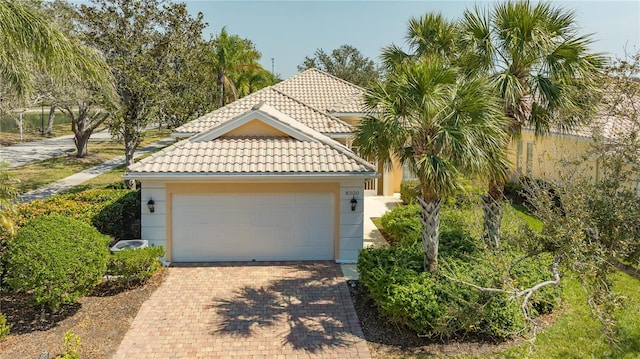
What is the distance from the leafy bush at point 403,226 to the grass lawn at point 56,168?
57.2 ft

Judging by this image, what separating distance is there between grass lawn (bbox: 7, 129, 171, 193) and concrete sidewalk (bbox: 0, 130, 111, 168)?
1.41m

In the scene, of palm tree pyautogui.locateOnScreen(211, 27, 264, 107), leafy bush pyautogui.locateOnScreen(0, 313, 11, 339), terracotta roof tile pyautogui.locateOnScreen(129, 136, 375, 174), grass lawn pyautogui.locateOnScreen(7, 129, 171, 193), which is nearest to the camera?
leafy bush pyautogui.locateOnScreen(0, 313, 11, 339)

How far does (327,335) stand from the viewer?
921 cm

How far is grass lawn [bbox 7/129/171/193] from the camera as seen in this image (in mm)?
26062

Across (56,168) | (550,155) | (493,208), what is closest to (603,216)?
(550,155)

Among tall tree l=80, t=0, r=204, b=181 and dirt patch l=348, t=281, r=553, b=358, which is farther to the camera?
tall tree l=80, t=0, r=204, b=181

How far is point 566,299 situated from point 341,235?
597 cm

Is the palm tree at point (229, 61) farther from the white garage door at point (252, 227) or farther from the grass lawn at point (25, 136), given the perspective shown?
the white garage door at point (252, 227)

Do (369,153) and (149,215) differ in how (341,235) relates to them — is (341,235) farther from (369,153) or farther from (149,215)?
(149,215)

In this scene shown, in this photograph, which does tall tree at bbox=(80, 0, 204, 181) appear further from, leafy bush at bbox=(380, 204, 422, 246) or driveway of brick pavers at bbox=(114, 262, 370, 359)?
leafy bush at bbox=(380, 204, 422, 246)

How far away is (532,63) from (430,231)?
4.99 metres

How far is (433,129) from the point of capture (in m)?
9.70

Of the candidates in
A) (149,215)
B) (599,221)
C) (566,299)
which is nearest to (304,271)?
(149,215)

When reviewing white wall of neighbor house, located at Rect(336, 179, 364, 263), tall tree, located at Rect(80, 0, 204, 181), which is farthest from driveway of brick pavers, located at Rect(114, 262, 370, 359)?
tall tree, located at Rect(80, 0, 204, 181)
